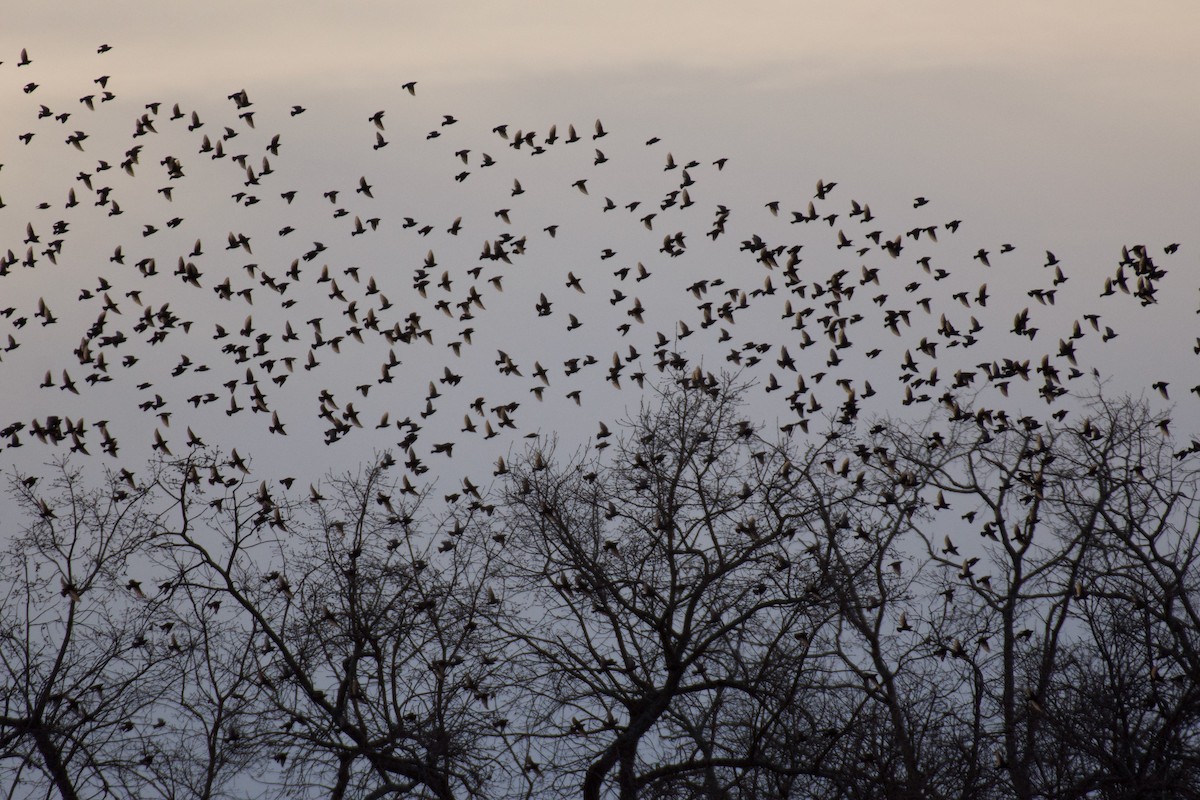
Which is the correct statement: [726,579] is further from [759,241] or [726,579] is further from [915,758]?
[759,241]

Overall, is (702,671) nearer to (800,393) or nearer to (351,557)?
(351,557)

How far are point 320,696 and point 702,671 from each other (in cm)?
663

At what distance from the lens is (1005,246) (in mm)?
30422

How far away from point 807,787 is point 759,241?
1265 centimetres

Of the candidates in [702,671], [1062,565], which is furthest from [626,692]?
[1062,565]

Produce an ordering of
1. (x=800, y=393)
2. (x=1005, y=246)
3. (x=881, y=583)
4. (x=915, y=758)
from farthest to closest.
Result: (x=1005, y=246) → (x=800, y=393) → (x=881, y=583) → (x=915, y=758)

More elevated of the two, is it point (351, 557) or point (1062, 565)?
point (351, 557)

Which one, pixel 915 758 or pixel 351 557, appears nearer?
pixel 915 758

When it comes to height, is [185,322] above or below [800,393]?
above

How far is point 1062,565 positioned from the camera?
25.9 m

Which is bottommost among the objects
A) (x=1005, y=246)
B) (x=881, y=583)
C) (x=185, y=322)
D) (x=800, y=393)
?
(x=881, y=583)

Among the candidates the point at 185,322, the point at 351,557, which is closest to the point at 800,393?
the point at 351,557

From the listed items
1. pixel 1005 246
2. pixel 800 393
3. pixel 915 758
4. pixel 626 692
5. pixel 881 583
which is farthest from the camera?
pixel 1005 246

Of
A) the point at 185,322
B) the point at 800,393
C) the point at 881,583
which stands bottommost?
the point at 881,583
